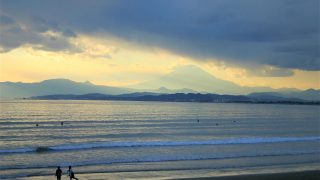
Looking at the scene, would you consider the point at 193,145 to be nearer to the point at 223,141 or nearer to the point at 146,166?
the point at 223,141

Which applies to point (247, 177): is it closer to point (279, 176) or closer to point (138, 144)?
point (279, 176)

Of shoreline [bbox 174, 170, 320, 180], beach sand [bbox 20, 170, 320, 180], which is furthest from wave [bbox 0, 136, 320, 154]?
shoreline [bbox 174, 170, 320, 180]

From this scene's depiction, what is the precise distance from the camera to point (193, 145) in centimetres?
4844

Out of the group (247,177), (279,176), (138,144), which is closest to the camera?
(247,177)

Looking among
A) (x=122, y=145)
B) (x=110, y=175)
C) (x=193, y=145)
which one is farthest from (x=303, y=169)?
(x=122, y=145)

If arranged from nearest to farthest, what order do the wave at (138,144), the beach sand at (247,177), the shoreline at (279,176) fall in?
the beach sand at (247,177) → the shoreline at (279,176) → the wave at (138,144)

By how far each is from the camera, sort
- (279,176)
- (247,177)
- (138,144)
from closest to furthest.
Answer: (247,177) → (279,176) → (138,144)

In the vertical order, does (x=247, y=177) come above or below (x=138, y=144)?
below

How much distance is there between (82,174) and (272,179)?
12.9 meters

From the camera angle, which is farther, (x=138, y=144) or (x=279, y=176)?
(x=138, y=144)

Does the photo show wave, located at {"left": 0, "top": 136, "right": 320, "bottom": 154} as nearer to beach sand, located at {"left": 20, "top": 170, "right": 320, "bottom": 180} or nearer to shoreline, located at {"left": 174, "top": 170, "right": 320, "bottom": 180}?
beach sand, located at {"left": 20, "top": 170, "right": 320, "bottom": 180}

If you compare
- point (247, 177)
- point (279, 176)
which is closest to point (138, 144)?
point (247, 177)

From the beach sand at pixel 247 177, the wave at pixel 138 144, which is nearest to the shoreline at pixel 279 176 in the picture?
the beach sand at pixel 247 177

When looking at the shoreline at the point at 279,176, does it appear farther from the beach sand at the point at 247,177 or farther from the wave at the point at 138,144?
the wave at the point at 138,144
